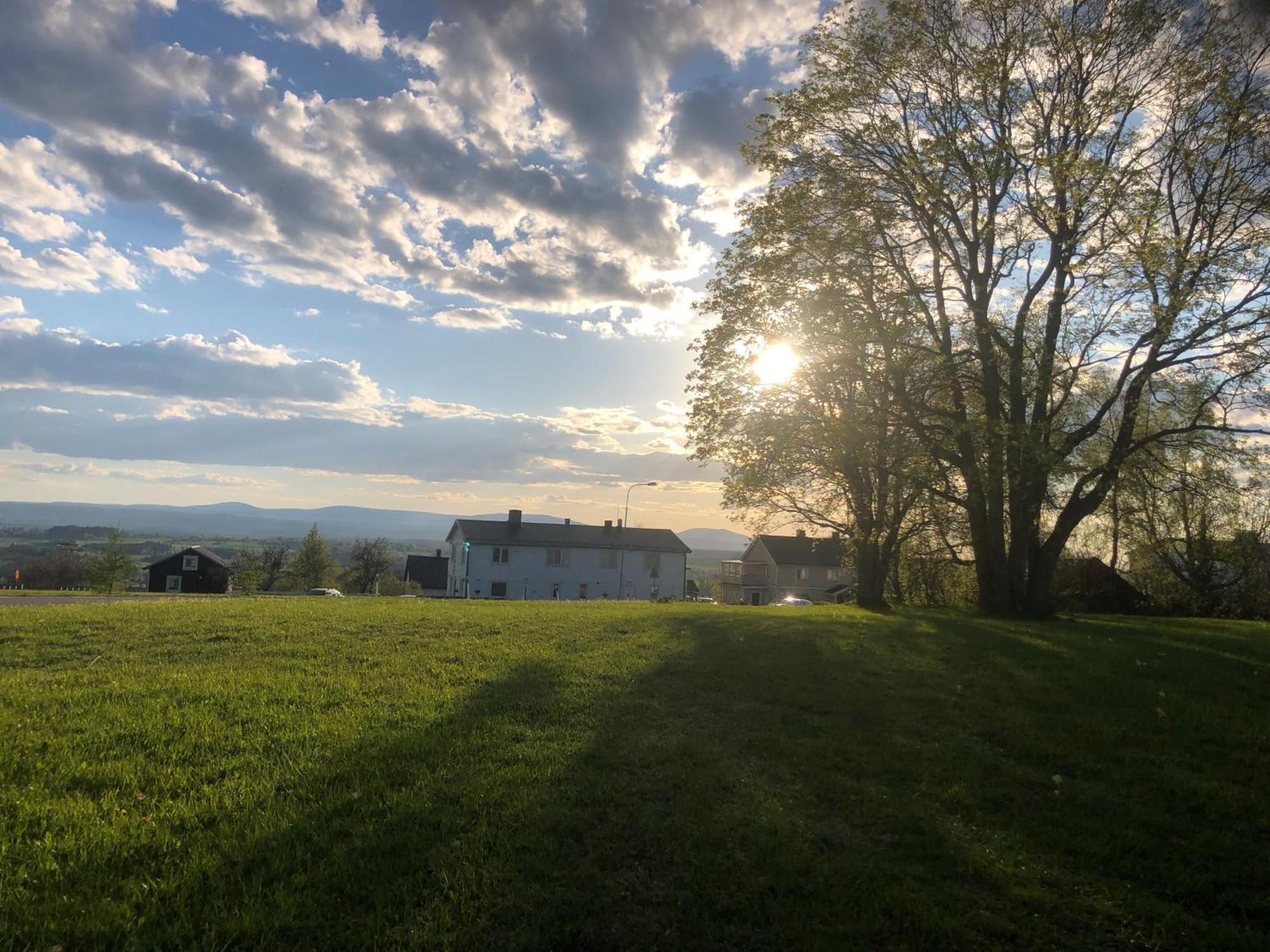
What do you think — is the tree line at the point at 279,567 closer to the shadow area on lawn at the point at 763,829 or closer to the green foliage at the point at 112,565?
the green foliage at the point at 112,565

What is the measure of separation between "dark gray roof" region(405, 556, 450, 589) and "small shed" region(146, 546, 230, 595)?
1817 cm

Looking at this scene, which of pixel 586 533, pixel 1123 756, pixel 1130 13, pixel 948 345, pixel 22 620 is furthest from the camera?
pixel 586 533

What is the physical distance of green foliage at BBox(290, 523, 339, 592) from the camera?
258 feet

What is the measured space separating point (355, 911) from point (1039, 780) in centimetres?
590

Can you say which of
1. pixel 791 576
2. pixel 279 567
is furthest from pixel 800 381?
pixel 279 567

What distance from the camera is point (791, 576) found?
247ft

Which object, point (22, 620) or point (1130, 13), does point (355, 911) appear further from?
point (1130, 13)

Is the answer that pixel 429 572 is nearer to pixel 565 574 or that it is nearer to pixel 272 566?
pixel 272 566

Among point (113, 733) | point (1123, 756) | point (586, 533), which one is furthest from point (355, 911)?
point (586, 533)

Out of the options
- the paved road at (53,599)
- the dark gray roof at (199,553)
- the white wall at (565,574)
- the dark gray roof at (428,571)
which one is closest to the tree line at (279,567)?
the dark gray roof at (199,553)

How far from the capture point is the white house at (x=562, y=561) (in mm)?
62562

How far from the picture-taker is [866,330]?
54.2 ft

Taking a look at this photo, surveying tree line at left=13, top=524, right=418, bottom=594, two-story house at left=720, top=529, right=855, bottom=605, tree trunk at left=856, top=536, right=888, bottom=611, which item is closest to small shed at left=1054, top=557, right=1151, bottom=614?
tree trunk at left=856, top=536, right=888, bottom=611

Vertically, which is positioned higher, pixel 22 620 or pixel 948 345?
pixel 948 345
